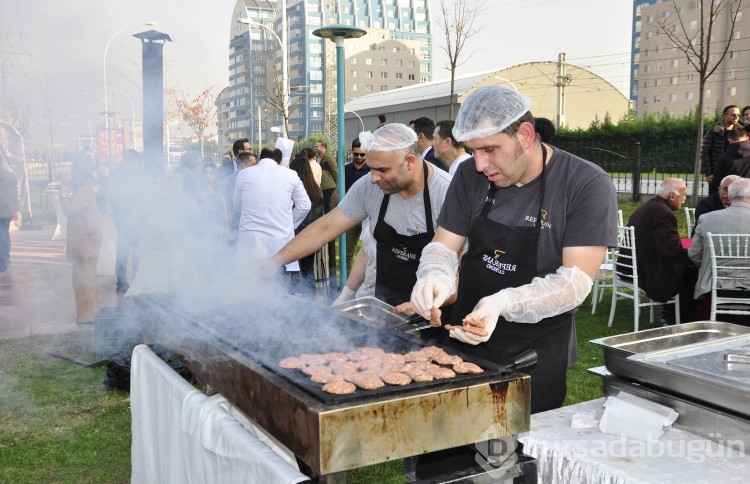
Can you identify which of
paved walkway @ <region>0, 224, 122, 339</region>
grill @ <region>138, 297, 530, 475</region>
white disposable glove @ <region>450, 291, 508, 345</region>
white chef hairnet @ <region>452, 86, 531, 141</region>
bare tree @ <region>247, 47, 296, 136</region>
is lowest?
paved walkway @ <region>0, 224, 122, 339</region>

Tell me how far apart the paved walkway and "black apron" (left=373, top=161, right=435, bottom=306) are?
4.22m

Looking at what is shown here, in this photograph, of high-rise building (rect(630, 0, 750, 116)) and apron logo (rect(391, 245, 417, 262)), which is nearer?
apron logo (rect(391, 245, 417, 262))

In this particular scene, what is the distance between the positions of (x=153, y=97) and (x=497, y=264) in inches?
195

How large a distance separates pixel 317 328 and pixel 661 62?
2641 inches

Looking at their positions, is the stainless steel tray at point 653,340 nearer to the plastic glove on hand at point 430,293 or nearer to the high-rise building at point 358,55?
the plastic glove on hand at point 430,293

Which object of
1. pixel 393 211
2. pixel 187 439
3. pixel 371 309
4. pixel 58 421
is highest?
pixel 393 211

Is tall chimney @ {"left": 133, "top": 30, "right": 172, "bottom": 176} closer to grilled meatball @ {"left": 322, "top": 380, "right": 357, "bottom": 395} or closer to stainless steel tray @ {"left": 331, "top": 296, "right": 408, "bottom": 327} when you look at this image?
stainless steel tray @ {"left": 331, "top": 296, "right": 408, "bottom": 327}

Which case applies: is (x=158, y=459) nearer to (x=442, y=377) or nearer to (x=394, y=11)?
(x=442, y=377)

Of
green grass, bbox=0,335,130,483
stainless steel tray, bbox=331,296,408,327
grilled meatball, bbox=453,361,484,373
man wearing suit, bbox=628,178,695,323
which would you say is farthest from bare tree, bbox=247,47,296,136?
grilled meatball, bbox=453,361,484,373

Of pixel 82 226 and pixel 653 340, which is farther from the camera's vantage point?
pixel 82 226

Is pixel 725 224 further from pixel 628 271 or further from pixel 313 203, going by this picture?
pixel 313 203

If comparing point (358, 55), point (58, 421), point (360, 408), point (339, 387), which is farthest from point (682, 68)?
point (360, 408)

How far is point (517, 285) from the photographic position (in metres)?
2.26

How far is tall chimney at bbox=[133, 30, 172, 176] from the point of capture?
579 centimetres
